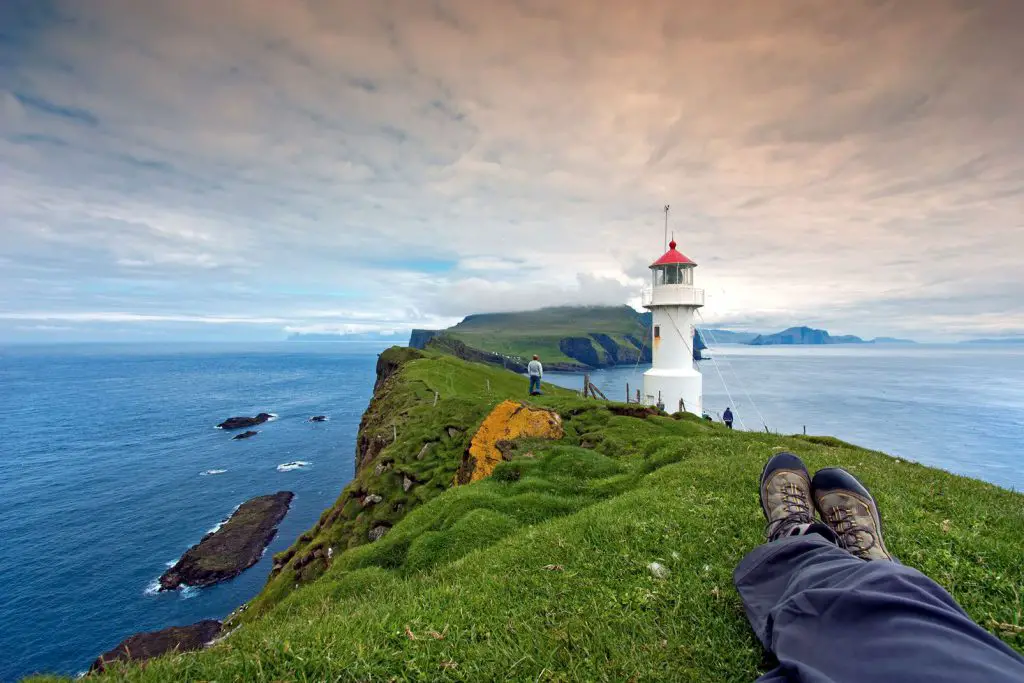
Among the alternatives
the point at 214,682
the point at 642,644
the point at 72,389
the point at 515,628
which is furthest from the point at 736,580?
the point at 72,389

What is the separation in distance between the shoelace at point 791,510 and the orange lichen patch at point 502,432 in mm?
9899

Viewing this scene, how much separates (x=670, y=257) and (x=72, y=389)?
702ft

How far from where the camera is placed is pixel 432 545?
9.45m

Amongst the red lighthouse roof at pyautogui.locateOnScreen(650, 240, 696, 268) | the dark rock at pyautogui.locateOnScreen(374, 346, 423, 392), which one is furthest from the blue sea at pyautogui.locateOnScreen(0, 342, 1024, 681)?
the red lighthouse roof at pyautogui.locateOnScreen(650, 240, 696, 268)

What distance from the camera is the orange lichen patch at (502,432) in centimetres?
1522

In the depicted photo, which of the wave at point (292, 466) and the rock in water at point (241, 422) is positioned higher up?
the rock in water at point (241, 422)

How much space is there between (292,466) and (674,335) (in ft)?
189

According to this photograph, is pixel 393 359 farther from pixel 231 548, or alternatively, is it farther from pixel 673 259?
pixel 673 259

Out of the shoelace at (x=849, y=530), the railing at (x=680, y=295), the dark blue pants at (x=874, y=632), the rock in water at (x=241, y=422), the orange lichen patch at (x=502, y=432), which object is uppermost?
the railing at (x=680, y=295)

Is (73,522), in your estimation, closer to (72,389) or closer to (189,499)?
(189,499)

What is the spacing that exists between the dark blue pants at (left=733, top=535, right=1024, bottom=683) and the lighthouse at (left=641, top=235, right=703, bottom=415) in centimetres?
3031

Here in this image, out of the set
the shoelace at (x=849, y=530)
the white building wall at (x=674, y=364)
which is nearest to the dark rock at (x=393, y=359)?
the white building wall at (x=674, y=364)

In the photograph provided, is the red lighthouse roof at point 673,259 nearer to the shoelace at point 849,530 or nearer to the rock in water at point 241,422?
the shoelace at point 849,530

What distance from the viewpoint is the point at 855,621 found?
127 inches
